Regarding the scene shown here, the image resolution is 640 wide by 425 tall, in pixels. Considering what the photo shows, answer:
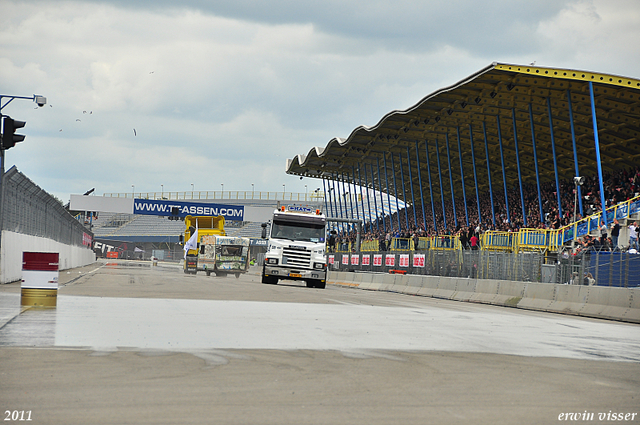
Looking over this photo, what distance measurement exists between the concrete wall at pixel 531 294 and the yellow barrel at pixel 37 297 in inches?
507

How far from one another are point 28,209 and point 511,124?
97.9 ft

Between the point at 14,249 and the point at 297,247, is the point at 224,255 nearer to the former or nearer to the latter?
the point at 297,247

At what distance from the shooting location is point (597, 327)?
1511 centimetres

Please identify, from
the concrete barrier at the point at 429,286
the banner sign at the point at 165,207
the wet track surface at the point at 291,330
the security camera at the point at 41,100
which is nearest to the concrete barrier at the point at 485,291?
the concrete barrier at the point at 429,286

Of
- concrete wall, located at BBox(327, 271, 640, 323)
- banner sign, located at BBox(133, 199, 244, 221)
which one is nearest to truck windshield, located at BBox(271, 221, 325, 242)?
concrete wall, located at BBox(327, 271, 640, 323)

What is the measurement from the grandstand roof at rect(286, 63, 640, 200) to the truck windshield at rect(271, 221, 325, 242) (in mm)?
10775

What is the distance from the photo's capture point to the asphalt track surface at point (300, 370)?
5.88 metres

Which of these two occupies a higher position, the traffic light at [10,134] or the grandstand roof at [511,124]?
the grandstand roof at [511,124]

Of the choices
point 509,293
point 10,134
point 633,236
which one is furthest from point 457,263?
point 10,134

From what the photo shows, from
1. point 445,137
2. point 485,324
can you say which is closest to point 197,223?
point 445,137

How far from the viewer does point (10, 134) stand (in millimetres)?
18312

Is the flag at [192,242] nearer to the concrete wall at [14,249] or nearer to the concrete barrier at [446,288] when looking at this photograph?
the concrete wall at [14,249]

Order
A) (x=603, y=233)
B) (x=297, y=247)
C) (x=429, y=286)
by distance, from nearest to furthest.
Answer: (x=603, y=233)
(x=429, y=286)
(x=297, y=247)

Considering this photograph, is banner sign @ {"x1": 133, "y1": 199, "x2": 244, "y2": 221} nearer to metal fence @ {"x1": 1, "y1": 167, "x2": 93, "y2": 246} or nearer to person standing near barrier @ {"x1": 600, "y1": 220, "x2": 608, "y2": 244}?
metal fence @ {"x1": 1, "y1": 167, "x2": 93, "y2": 246}
